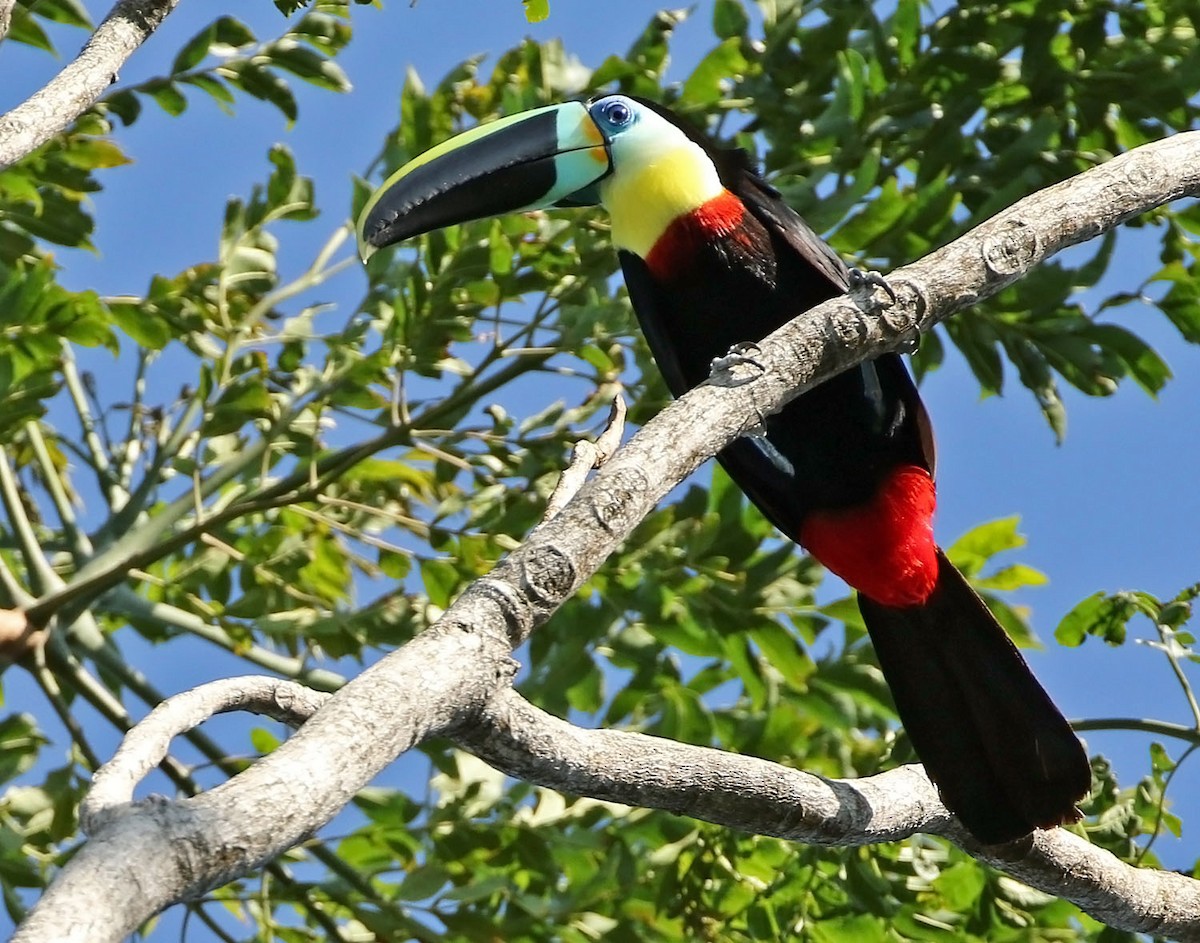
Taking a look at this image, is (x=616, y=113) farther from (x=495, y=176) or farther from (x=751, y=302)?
(x=751, y=302)

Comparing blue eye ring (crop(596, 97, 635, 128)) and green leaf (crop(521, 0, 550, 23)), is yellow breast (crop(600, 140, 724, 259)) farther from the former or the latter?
green leaf (crop(521, 0, 550, 23))

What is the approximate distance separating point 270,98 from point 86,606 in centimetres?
132

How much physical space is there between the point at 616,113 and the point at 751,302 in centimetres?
67

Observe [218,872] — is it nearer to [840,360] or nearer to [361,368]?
[840,360]

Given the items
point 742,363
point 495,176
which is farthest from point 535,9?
point 495,176

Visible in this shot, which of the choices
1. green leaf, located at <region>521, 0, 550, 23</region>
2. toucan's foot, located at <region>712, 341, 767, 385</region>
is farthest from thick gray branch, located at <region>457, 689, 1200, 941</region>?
green leaf, located at <region>521, 0, 550, 23</region>

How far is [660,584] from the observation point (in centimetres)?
383

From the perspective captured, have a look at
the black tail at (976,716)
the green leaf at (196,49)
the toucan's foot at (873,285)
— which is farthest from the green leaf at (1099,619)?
the green leaf at (196,49)

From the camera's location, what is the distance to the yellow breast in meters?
3.77

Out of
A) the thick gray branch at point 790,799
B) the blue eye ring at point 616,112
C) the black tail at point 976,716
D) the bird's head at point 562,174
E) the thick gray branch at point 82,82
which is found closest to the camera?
the thick gray branch at point 790,799

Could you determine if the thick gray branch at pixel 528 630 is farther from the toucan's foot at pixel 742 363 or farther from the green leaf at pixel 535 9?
the green leaf at pixel 535 9

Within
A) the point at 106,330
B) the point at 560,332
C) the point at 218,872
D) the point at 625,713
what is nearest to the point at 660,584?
the point at 625,713

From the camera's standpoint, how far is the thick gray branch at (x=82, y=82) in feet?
7.47

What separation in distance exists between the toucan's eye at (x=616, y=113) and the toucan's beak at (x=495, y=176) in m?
0.04
